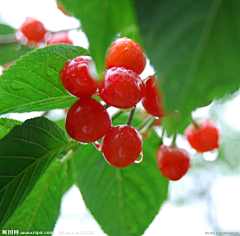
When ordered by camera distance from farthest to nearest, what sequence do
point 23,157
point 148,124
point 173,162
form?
1. point 148,124
2. point 173,162
3. point 23,157

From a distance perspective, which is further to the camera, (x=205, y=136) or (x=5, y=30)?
(x=5, y=30)

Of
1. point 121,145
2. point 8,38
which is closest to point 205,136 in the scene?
point 121,145

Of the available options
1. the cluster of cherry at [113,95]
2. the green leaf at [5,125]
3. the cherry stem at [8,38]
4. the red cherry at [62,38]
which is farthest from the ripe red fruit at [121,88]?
the cherry stem at [8,38]

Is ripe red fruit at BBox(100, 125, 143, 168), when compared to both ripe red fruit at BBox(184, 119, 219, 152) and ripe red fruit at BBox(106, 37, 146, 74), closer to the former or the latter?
ripe red fruit at BBox(106, 37, 146, 74)

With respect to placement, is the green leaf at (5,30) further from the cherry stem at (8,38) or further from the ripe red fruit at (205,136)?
the ripe red fruit at (205,136)

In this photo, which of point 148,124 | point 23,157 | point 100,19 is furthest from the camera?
point 148,124

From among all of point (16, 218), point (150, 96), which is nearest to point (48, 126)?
point (150, 96)

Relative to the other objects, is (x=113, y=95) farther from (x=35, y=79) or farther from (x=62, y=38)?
(x=62, y=38)

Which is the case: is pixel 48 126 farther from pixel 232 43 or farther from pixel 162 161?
pixel 232 43
